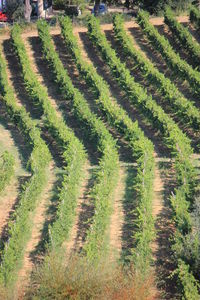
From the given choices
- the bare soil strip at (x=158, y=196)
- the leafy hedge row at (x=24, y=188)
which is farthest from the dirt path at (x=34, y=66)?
the bare soil strip at (x=158, y=196)

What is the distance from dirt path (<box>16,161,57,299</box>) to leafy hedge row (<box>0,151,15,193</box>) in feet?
5.03

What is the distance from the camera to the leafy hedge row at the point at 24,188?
910 inches

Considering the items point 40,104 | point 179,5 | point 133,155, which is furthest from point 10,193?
point 179,5

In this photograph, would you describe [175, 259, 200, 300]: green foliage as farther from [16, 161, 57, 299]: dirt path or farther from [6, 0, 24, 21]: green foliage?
[6, 0, 24, 21]: green foliage

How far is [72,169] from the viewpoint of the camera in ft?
94.8

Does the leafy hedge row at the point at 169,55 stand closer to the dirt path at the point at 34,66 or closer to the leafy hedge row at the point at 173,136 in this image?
the leafy hedge row at the point at 173,136

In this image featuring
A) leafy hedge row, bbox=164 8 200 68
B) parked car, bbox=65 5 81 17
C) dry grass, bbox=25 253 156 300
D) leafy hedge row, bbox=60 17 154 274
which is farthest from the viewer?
parked car, bbox=65 5 81 17

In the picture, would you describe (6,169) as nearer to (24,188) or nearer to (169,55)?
(24,188)

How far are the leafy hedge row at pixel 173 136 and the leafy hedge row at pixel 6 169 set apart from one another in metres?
6.59

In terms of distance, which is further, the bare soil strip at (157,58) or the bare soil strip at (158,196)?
the bare soil strip at (157,58)

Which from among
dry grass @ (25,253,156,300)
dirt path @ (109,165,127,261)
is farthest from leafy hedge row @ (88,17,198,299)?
dirt path @ (109,165,127,261)

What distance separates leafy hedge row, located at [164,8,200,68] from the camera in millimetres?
40844

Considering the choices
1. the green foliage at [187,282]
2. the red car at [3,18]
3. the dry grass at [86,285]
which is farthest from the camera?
the red car at [3,18]

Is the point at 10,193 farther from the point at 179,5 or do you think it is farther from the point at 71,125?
the point at 179,5
